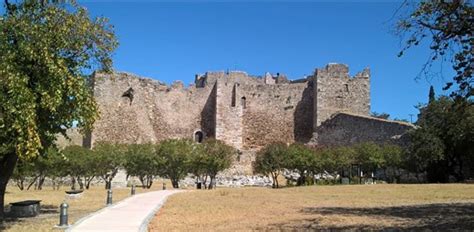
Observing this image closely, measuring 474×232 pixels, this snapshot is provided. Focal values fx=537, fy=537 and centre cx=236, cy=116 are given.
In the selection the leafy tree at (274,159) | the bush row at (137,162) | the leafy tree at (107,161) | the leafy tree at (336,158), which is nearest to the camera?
the bush row at (137,162)

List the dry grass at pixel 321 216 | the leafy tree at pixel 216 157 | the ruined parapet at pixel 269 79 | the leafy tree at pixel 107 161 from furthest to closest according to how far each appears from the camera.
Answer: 1. the ruined parapet at pixel 269 79
2. the leafy tree at pixel 216 157
3. the leafy tree at pixel 107 161
4. the dry grass at pixel 321 216

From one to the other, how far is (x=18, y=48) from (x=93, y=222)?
4.52 m

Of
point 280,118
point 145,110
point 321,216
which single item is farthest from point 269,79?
point 321,216

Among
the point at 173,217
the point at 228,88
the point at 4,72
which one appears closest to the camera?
the point at 4,72

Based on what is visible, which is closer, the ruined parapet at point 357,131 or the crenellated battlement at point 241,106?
the ruined parapet at point 357,131

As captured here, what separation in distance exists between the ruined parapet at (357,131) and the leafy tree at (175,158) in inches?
570

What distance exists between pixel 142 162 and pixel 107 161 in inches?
87.2

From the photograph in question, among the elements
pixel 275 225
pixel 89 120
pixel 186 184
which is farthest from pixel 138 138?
pixel 275 225

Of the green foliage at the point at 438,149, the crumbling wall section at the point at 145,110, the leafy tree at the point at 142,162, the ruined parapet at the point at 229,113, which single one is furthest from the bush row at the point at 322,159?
the crumbling wall section at the point at 145,110

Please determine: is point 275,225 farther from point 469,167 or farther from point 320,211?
point 469,167

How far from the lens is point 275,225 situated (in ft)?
39.8

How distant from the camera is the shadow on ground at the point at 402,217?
37.5 feet

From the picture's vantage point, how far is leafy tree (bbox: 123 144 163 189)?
34.6 meters

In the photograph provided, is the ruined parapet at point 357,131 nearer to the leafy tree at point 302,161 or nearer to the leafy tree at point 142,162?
the leafy tree at point 302,161
